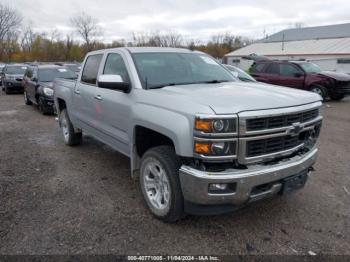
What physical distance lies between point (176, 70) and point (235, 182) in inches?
77.2

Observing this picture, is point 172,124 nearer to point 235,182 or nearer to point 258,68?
point 235,182

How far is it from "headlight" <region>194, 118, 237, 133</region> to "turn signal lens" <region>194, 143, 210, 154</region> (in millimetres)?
131

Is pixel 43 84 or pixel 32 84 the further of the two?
pixel 32 84

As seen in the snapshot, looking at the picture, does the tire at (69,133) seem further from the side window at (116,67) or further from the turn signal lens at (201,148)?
the turn signal lens at (201,148)

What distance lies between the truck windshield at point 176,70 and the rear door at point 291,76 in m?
10.3

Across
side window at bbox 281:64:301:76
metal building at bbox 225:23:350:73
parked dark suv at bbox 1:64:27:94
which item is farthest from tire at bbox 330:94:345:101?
metal building at bbox 225:23:350:73

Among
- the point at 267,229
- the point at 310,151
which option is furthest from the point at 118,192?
the point at 310,151

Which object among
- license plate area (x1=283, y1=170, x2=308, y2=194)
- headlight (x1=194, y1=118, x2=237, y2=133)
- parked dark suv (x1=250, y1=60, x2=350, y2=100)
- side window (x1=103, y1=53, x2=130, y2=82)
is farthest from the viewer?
parked dark suv (x1=250, y1=60, x2=350, y2=100)

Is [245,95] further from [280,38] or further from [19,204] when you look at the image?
[280,38]

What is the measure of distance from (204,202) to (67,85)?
4.23 metres

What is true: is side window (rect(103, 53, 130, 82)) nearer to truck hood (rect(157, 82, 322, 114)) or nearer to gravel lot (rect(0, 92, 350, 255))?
truck hood (rect(157, 82, 322, 114))

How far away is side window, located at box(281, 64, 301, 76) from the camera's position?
1435 cm

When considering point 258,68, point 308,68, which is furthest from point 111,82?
point 258,68

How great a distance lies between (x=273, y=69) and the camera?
14961mm
